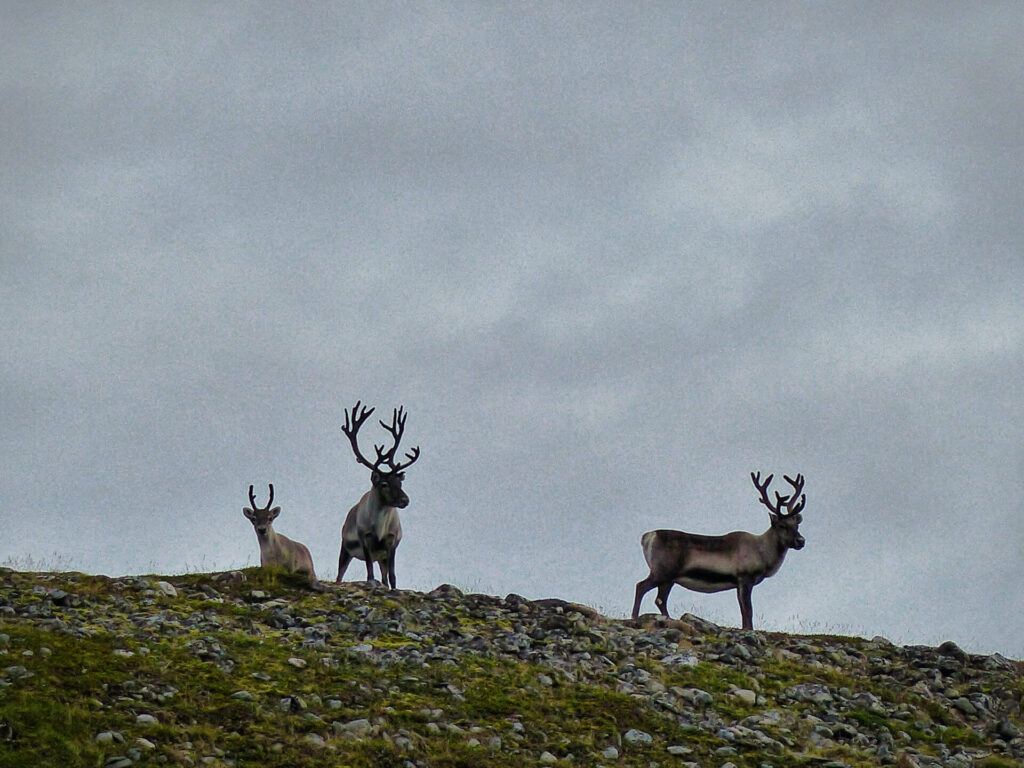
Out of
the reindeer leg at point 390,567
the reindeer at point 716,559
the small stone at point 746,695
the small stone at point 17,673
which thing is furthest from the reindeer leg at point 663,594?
the small stone at point 17,673

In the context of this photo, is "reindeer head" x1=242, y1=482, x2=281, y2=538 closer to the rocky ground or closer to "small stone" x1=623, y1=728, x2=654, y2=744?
the rocky ground

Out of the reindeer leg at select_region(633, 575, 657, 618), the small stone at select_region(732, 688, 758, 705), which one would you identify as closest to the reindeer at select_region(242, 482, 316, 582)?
the reindeer leg at select_region(633, 575, 657, 618)

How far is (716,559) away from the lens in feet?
83.9

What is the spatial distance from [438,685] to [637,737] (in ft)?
7.46

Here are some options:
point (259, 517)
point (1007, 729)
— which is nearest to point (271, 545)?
point (259, 517)

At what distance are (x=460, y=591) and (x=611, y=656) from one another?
3771 millimetres

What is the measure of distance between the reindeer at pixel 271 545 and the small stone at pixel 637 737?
14.2 m

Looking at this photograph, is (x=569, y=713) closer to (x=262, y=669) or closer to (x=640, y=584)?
(x=262, y=669)

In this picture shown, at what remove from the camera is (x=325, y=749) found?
11461 millimetres

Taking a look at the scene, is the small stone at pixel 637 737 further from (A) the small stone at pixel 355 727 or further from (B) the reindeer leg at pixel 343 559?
(B) the reindeer leg at pixel 343 559

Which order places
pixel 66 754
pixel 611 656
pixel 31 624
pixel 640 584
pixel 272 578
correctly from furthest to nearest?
pixel 640 584 → pixel 272 578 → pixel 611 656 → pixel 31 624 → pixel 66 754

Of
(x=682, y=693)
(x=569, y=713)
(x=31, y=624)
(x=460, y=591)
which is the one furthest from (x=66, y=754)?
(x=460, y=591)

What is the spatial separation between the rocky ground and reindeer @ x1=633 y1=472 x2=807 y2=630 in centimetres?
607

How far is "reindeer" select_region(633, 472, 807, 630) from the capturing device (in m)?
25.4
